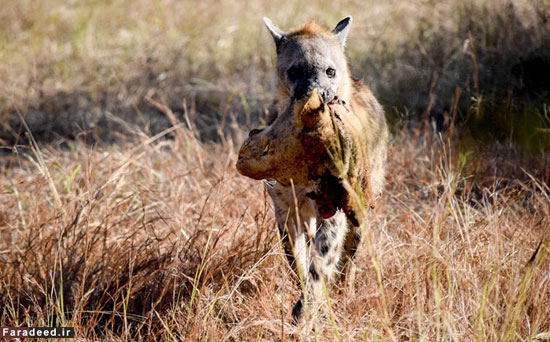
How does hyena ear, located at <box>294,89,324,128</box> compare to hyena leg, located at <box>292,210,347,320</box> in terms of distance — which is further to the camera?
hyena leg, located at <box>292,210,347,320</box>

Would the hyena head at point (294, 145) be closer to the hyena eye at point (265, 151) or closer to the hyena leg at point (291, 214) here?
the hyena eye at point (265, 151)

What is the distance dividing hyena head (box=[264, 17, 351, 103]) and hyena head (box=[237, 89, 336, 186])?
118 centimetres

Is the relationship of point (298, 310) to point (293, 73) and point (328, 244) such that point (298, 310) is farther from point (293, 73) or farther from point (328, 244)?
point (293, 73)

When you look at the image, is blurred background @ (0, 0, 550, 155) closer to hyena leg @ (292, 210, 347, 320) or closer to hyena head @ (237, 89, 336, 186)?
hyena leg @ (292, 210, 347, 320)

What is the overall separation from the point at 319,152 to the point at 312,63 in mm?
1585

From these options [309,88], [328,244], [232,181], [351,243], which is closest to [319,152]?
[328,244]

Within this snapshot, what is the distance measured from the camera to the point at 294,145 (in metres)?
2.19

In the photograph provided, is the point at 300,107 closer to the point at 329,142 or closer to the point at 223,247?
the point at 329,142

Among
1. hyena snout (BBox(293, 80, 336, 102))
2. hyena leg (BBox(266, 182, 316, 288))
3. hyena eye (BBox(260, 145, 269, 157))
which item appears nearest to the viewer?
hyena eye (BBox(260, 145, 269, 157))

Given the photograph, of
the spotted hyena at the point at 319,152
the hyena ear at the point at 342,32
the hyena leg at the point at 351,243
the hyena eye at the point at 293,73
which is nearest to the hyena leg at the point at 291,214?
the spotted hyena at the point at 319,152

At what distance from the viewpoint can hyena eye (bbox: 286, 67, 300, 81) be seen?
3.71 metres

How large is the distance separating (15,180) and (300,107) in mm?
3584

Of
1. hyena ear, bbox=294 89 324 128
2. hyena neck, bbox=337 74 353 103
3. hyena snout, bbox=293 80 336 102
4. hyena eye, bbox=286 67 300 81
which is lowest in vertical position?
hyena neck, bbox=337 74 353 103

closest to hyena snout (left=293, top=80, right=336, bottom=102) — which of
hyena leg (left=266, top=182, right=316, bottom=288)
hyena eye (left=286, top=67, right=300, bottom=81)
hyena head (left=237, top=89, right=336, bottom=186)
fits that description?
hyena eye (left=286, top=67, right=300, bottom=81)
